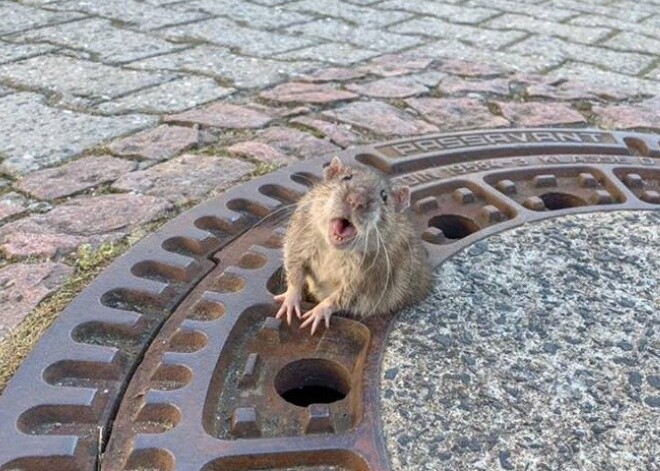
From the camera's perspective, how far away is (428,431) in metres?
1.67

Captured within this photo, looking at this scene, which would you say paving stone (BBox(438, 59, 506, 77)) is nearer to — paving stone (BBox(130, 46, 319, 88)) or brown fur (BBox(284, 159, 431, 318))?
paving stone (BBox(130, 46, 319, 88))

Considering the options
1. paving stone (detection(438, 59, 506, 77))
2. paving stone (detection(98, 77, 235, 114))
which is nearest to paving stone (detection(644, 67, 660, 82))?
paving stone (detection(438, 59, 506, 77))

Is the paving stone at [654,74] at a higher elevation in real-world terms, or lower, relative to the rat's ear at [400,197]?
lower

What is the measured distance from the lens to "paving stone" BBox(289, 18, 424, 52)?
13.8 ft

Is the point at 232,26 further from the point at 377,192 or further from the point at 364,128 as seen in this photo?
the point at 377,192

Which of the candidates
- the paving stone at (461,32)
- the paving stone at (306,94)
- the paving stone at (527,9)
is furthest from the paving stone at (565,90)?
the paving stone at (527,9)

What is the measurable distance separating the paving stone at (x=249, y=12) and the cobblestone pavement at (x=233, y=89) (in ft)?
0.06

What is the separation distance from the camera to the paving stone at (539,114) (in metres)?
3.22

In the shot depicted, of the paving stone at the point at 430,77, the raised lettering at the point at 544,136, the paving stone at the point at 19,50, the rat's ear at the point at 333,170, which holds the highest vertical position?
the rat's ear at the point at 333,170

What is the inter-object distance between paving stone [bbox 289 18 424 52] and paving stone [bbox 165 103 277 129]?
3.79ft

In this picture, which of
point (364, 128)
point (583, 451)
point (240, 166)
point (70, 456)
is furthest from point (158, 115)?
point (583, 451)

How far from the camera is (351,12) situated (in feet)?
15.8

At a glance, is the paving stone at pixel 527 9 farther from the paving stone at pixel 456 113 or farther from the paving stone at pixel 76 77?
the paving stone at pixel 76 77

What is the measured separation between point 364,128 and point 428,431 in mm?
1631
